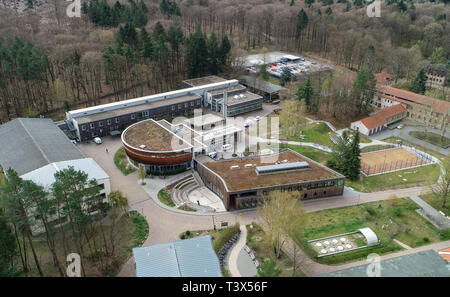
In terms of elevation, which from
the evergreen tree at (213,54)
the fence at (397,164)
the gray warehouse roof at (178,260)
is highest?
the evergreen tree at (213,54)

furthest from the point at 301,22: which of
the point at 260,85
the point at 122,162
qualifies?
the point at 122,162

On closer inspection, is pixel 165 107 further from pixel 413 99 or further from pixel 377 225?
pixel 413 99

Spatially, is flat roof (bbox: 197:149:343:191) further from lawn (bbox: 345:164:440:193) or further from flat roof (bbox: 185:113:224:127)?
flat roof (bbox: 185:113:224:127)

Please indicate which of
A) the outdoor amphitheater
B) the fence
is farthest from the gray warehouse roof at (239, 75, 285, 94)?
the fence

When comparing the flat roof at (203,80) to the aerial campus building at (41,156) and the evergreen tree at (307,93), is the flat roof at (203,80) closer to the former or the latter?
the evergreen tree at (307,93)

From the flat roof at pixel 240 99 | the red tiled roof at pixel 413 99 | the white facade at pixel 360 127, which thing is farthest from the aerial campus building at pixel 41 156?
the red tiled roof at pixel 413 99

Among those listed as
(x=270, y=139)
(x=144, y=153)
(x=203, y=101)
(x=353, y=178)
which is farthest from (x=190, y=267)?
(x=203, y=101)

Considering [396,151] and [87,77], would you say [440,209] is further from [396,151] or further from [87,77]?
[87,77]
